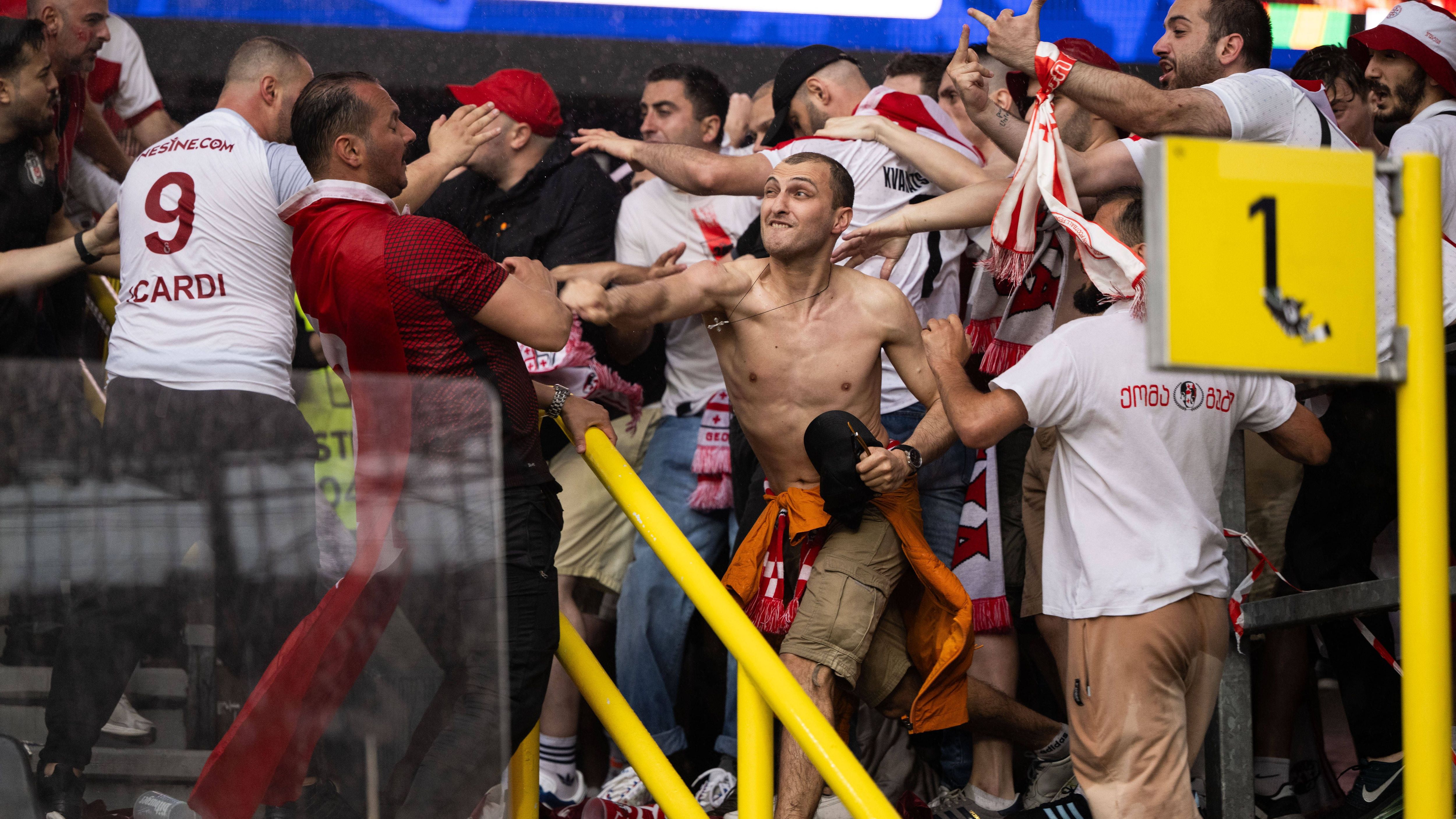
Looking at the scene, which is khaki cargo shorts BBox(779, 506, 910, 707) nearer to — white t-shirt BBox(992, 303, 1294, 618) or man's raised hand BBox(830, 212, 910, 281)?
white t-shirt BBox(992, 303, 1294, 618)

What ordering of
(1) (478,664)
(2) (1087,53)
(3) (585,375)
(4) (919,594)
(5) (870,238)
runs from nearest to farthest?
1. (1) (478,664)
2. (4) (919,594)
3. (5) (870,238)
4. (2) (1087,53)
5. (3) (585,375)

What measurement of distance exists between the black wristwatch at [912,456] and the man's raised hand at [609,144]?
4.24 feet

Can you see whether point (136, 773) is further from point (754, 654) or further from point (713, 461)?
point (713, 461)

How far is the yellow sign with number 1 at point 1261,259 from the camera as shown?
187cm

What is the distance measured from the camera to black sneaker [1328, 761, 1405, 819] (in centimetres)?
372

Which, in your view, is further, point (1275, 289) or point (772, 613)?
point (772, 613)

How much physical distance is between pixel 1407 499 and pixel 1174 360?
0.45m

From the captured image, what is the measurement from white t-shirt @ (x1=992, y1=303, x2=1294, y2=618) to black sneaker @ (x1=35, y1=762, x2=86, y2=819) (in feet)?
7.07

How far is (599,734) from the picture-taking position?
5051mm

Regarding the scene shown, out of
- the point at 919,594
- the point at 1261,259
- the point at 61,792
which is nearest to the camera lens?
the point at 1261,259

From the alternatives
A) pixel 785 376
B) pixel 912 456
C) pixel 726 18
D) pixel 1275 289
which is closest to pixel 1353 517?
pixel 912 456

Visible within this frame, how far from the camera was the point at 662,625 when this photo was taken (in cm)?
456

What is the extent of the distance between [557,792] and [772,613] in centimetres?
109

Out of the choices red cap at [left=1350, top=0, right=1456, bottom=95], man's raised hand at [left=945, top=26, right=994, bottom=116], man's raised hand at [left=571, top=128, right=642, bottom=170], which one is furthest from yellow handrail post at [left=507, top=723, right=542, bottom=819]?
red cap at [left=1350, top=0, right=1456, bottom=95]
